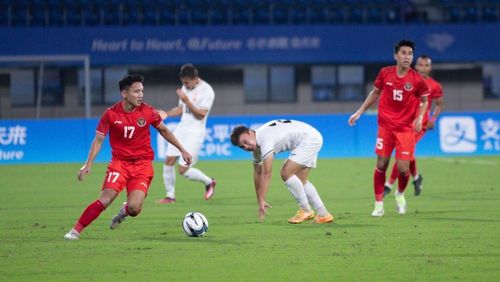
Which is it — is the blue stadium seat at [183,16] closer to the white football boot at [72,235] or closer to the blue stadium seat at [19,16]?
the blue stadium seat at [19,16]

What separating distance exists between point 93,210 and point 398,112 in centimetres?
454

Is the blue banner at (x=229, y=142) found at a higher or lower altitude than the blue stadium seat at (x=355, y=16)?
lower

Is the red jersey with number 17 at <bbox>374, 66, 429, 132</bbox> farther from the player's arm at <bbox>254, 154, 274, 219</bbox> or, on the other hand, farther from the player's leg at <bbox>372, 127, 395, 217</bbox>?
the player's arm at <bbox>254, 154, 274, 219</bbox>

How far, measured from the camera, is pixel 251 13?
128 ft

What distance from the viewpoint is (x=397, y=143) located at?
14.9 metres

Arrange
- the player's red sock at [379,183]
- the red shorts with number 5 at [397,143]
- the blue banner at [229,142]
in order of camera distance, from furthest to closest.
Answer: the blue banner at [229,142] < the player's red sock at [379,183] < the red shorts with number 5 at [397,143]

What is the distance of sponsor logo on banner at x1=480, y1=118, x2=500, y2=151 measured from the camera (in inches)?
1191

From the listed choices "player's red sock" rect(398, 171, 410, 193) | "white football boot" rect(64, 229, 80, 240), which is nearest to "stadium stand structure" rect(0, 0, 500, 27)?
"player's red sock" rect(398, 171, 410, 193)

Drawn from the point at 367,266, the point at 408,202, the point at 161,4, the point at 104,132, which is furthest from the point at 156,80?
the point at 367,266

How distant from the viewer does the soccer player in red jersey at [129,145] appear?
12570 millimetres

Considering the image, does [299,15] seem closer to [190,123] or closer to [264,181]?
[190,123]

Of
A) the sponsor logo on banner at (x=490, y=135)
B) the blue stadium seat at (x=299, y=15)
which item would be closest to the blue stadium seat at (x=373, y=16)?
the blue stadium seat at (x=299, y=15)

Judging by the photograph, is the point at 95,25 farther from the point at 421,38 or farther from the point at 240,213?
the point at 240,213

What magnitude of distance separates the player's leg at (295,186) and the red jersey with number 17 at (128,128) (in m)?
1.92
